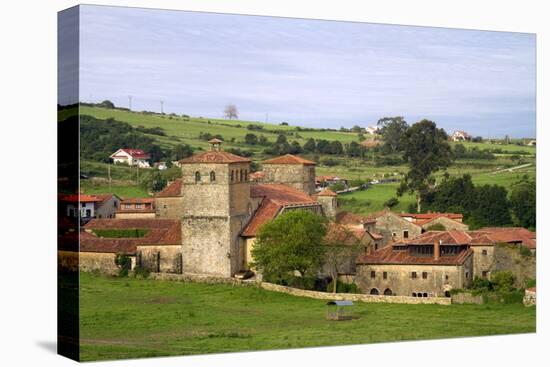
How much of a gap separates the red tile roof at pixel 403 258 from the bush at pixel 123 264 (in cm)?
723

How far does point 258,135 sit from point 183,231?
142 inches

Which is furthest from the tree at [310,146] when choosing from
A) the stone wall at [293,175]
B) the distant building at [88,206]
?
the distant building at [88,206]

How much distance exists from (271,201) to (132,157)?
642 cm

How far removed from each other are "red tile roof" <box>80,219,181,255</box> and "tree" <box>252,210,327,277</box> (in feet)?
8.34

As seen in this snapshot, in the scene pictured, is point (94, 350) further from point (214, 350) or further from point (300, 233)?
point (300, 233)

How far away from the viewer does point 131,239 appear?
38.0 meters

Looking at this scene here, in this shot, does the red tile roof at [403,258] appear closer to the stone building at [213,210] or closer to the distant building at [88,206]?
the stone building at [213,210]

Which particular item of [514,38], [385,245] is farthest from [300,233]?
[514,38]

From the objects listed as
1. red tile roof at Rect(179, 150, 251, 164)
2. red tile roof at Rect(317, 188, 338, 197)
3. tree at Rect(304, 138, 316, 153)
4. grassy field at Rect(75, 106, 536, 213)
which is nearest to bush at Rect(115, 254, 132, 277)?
grassy field at Rect(75, 106, 536, 213)

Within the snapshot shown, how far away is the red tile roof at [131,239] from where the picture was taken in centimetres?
3228

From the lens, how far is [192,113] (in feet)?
113

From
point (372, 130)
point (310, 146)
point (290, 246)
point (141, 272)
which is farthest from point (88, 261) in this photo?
point (310, 146)

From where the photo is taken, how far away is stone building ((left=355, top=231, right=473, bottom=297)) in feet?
129

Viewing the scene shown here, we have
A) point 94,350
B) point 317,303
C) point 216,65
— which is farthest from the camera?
point 317,303
